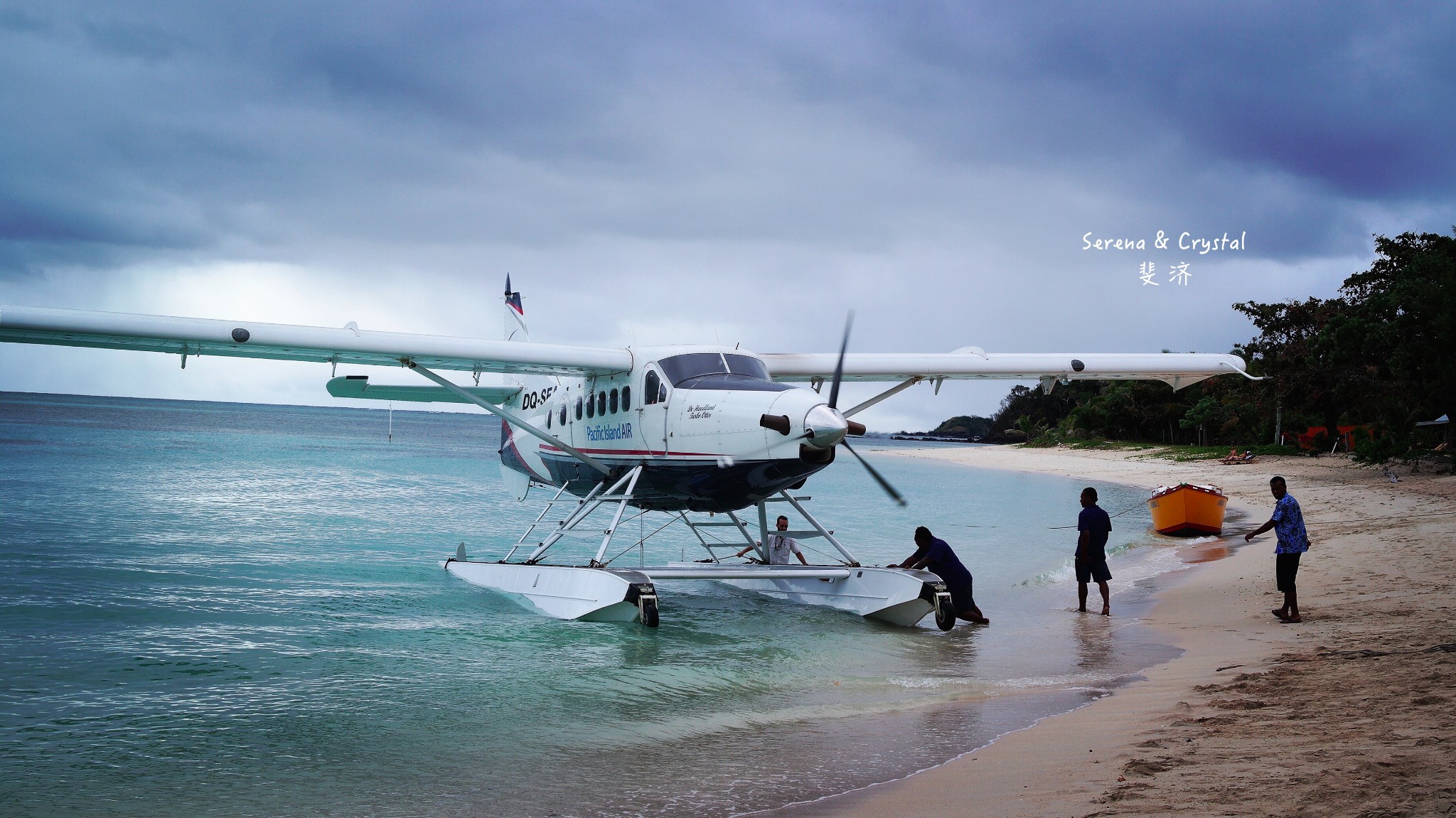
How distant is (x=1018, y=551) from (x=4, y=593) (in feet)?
53.6

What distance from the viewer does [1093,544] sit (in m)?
9.95

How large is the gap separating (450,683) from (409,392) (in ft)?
25.1

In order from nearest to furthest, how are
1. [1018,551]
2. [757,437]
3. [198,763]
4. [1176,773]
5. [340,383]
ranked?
[1176,773] → [198,763] → [757,437] → [340,383] → [1018,551]

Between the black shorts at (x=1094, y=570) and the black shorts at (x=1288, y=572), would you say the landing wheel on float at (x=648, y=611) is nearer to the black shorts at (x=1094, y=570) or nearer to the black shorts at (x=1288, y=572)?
the black shorts at (x=1094, y=570)

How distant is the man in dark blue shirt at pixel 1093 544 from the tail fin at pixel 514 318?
9.95 meters

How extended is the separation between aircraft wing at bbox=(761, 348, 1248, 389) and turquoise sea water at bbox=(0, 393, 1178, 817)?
3003mm

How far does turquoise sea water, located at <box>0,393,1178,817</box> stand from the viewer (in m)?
5.06

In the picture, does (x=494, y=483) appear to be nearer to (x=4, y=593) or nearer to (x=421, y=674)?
(x=4, y=593)

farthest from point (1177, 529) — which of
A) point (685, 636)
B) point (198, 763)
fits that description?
point (198, 763)

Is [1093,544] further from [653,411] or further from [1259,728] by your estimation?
[1259,728]

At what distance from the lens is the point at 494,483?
127 feet

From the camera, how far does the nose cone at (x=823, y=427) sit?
8195 millimetres

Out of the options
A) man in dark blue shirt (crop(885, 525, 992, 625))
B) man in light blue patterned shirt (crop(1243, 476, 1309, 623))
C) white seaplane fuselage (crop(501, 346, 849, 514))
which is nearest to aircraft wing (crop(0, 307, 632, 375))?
white seaplane fuselage (crop(501, 346, 849, 514))

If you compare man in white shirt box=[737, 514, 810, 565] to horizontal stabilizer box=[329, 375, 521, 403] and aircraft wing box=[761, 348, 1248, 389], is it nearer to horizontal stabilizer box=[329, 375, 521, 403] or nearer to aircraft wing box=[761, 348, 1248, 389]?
aircraft wing box=[761, 348, 1248, 389]
